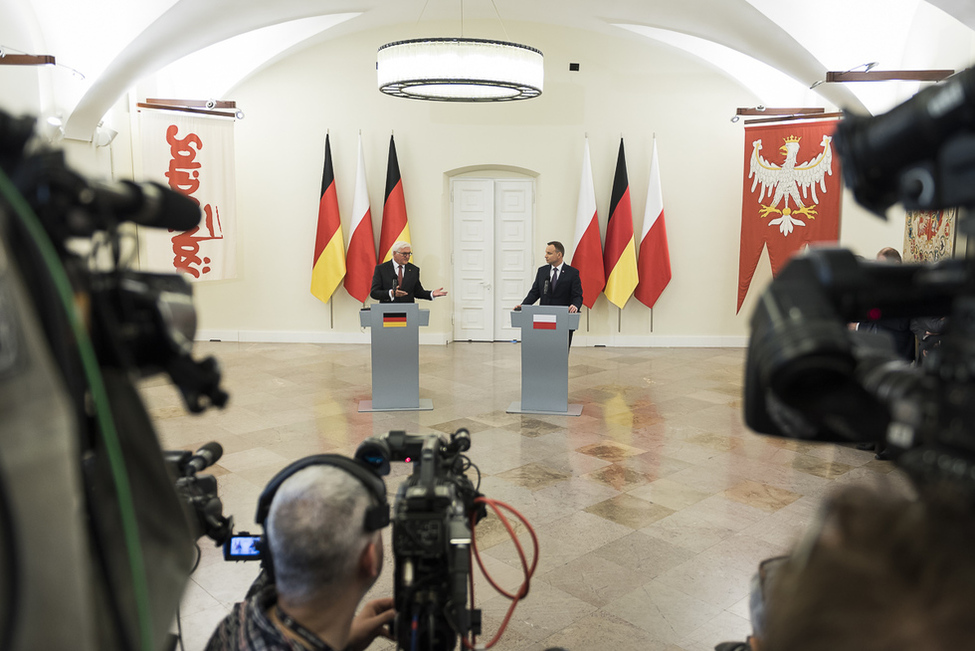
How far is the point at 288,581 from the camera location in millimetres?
1620

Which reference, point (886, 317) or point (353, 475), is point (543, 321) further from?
point (886, 317)

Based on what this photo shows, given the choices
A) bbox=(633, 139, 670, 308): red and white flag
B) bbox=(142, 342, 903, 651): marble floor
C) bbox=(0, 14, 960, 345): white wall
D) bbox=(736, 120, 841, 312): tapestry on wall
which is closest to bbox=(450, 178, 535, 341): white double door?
bbox=(0, 14, 960, 345): white wall

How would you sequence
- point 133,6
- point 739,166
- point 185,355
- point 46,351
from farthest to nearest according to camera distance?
1. point 739,166
2. point 133,6
3. point 185,355
4. point 46,351

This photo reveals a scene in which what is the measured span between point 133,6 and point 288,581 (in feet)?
27.6

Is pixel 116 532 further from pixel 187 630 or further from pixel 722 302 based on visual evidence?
pixel 722 302

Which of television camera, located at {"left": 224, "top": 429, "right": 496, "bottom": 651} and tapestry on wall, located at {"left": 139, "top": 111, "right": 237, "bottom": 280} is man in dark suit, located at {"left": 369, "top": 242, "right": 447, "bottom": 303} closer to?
tapestry on wall, located at {"left": 139, "top": 111, "right": 237, "bottom": 280}

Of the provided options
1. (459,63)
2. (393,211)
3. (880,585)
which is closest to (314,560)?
(880,585)

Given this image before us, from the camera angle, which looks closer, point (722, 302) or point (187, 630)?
point (187, 630)

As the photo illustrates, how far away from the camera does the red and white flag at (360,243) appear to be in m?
11.3

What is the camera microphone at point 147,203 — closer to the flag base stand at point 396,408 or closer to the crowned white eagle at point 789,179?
the flag base stand at point 396,408

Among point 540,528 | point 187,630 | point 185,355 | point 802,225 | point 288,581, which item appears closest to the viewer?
point 185,355

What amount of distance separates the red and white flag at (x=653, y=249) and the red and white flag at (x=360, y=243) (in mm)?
3987

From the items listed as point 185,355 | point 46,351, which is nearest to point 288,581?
point 185,355

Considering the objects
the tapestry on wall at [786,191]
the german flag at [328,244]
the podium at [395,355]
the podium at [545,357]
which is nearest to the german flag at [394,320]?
the podium at [395,355]
